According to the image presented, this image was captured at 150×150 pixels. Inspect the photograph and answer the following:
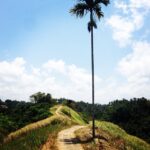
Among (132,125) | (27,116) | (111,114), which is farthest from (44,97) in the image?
(111,114)

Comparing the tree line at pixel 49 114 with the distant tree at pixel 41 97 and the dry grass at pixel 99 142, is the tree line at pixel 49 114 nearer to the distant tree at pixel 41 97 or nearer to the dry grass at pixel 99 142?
the distant tree at pixel 41 97

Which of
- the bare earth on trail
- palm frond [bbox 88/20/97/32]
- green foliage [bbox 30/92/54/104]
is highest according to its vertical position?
green foliage [bbox 30/92/54/104]

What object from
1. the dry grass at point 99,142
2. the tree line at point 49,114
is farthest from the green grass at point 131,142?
the tree line at point 49,114

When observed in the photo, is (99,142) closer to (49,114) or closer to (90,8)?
(90,8)

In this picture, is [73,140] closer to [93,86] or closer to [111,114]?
[93,86]

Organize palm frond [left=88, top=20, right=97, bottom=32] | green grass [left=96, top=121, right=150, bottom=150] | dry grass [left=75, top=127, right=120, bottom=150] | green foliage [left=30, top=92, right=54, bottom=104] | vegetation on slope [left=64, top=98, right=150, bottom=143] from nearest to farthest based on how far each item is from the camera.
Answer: dry grass [left=75, top=127, right=120, bottom=150], green grass [left=96, top=121, right=150, bottom=150], palm frond [left=88, top=20, right=97, bottom=32], green foliage [left=30, top=92, right=54, bottom=104], vegetation on slope [left=64, top=98, right=150, bottom=143]

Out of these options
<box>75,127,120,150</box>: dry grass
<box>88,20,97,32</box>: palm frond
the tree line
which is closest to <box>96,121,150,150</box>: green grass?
<box>75,127,120,150</box>: dry grass

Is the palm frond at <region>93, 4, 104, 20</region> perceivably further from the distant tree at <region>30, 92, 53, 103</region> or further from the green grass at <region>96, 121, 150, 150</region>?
the distant tree at <region>30, 92, 53, 103</region>

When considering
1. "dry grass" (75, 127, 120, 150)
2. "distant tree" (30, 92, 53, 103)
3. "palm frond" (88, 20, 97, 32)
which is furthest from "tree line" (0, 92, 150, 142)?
"palm frond" (88, 20, 97, 32)

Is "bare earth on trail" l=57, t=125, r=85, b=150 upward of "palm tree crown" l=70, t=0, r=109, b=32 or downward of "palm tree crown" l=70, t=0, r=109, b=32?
downward

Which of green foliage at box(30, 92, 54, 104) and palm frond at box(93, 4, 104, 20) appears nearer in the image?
palm frond at box(93, 4, 104, 20)

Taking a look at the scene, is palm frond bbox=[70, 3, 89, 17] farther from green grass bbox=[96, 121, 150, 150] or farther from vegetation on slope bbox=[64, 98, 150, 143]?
vegetation on slope bbox=[64, 98, 150, 143]

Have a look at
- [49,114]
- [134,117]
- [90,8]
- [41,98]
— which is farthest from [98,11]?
[134,117]

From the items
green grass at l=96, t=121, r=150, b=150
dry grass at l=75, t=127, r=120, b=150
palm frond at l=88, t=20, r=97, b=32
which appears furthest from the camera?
palm frond at l=88, t=20, r=97, b=32
